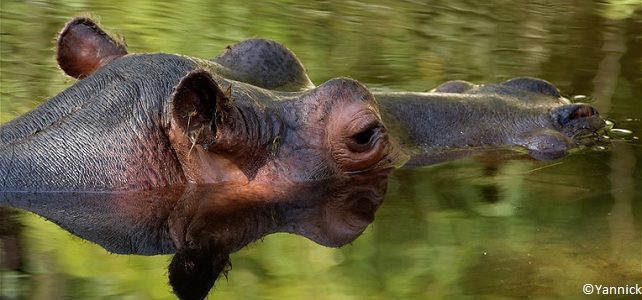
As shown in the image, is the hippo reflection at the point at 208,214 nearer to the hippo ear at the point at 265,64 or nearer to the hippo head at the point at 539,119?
the hippo ear at the point at 265,64

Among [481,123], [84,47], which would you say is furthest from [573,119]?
[84,47]

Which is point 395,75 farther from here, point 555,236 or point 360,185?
point 555,236

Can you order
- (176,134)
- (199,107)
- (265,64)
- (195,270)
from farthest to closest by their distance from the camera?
(265,64), (176,134), (199,107), (195,270)

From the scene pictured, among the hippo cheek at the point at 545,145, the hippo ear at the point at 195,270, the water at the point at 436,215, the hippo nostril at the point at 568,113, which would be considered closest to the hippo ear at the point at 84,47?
the water at the point at 436,215

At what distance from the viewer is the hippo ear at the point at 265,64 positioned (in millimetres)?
5051

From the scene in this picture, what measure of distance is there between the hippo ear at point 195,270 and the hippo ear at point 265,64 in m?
1.24

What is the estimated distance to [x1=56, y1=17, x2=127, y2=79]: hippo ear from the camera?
516 cm

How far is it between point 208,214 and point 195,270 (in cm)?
64

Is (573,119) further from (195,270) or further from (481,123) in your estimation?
(195,270)

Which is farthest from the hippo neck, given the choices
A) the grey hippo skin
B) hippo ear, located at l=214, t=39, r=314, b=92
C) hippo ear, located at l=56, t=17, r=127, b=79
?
hippo ear, located at l=56, t=17, r=127, b=79

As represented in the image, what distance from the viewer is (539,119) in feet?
17.2

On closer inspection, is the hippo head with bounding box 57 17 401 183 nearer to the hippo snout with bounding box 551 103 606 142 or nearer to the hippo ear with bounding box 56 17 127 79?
the hippo ear with bounding box 56 17 127 79

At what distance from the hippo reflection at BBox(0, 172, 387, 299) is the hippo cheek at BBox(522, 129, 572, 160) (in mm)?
732

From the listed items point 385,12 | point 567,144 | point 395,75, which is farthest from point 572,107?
point 385,12
